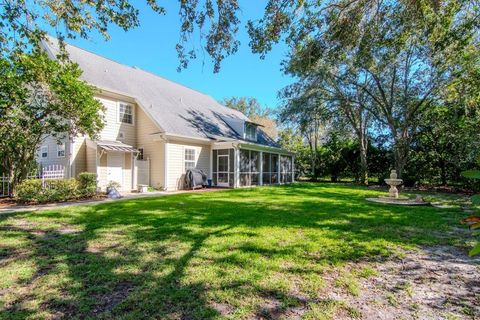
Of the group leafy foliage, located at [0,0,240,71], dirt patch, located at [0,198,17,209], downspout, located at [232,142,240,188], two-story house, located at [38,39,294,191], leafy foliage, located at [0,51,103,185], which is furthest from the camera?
downspout, located at [232,142,240,188]

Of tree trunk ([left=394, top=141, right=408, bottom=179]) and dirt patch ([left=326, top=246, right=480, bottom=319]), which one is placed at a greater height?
tree trunk ([left=394, top=141, right=408, bottom=179])

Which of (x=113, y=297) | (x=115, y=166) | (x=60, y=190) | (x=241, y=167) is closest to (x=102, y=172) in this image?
(x=115, y=166)

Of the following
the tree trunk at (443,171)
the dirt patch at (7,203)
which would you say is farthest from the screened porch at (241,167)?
the tree trunk at (443,171)

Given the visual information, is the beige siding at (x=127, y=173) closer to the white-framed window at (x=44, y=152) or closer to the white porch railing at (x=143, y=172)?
the white porch railing at (x=143, y=172)

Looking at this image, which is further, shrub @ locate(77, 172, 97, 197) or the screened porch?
the screened porch

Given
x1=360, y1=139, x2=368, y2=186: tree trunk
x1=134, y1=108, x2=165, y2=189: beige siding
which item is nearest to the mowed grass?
x1=134, y1=108, x2=165, y2=189: beige siding

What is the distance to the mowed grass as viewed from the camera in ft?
9.02

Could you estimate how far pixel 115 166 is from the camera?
1399cm

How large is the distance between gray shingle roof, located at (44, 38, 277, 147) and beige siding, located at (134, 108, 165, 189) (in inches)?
25.2

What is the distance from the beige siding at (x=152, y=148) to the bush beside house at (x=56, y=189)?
390 cm

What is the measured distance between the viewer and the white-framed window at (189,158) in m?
16.0

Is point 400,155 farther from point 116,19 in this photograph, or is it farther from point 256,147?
point 116,19

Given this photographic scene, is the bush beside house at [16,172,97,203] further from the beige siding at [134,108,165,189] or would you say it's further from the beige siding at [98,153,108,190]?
the beige siding at [134,108,165,189]

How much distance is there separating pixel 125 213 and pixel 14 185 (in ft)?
22.7
